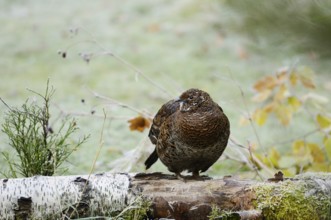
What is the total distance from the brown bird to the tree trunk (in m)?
0.20

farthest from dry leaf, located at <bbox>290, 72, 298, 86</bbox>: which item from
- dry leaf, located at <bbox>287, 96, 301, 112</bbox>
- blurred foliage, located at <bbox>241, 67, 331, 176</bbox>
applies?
dry leaf, located at <bbox>287, 96, 301, 112</bbox>

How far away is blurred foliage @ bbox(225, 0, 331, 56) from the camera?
2.10 m

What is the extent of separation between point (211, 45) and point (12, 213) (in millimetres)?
6492

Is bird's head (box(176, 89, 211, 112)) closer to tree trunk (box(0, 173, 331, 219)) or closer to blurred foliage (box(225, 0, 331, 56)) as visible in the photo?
tree trunk (box(0, 173, 331, 219))

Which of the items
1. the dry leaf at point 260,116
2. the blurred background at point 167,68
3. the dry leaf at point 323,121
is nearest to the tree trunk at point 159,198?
the blurred background at point 167,68

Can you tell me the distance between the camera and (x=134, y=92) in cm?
734

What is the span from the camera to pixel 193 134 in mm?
3195

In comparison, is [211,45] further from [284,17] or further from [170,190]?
[284,17]

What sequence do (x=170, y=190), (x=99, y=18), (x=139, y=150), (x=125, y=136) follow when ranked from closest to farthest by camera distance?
(x=170, y=190) → (x=139, y=150) → (x=125, y=136) → (x=99, y=18)

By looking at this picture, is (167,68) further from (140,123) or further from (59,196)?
(59,196)

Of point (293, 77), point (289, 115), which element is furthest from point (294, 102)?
point (293, 77)

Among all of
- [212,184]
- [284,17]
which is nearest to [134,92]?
[212,184]

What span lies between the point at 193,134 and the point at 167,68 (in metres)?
4.95

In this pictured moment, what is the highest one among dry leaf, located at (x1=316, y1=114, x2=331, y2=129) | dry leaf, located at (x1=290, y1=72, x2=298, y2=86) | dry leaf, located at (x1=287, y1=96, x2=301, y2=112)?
dry leaf, located at (x1=290, y1=72, x2=298, y2=86)
